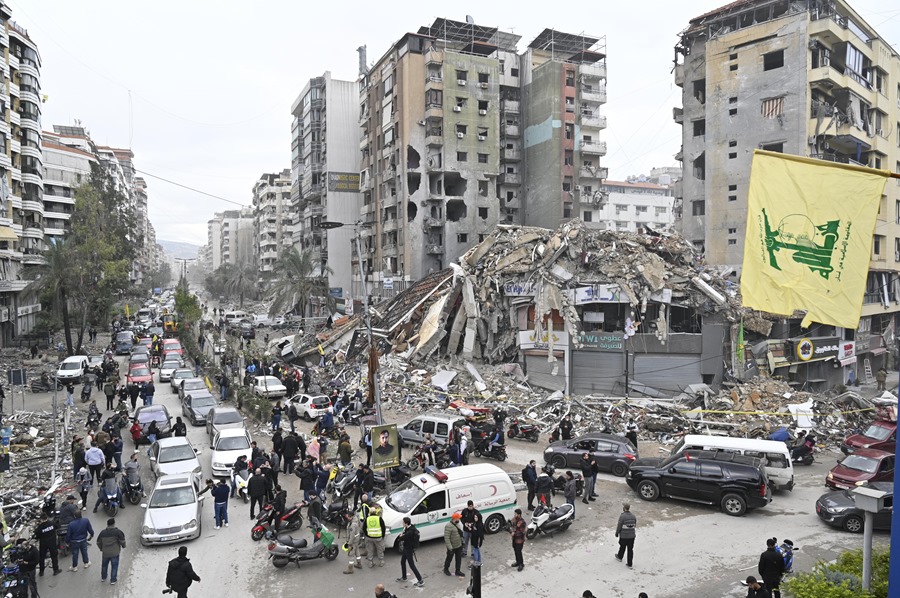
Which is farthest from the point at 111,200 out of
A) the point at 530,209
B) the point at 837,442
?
the point at 837,442

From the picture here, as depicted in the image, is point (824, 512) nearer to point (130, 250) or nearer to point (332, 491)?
point (332, 491)

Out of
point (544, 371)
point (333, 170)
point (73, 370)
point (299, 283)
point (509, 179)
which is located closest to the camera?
point (544, 371)

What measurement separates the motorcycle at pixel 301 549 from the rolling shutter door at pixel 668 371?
19.3 meters

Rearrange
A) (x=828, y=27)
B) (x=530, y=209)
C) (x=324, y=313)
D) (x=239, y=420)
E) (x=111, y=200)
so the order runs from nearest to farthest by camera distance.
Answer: (x=239, y=420), (x=828, y=27), (x=111, y=200), (x=530, y=209), (x=324, y=313)

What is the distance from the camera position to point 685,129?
1876 inches

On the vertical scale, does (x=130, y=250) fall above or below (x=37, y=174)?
below

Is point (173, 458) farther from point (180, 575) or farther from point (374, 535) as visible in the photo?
point (374, 535)

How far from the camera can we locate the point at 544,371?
30.1 meters

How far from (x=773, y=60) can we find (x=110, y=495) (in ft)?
149

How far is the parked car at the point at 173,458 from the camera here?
17.2 meters

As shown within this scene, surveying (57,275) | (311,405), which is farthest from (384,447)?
(57,275)

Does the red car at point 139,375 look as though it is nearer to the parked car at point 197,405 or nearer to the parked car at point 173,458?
the parked car at point 197,405

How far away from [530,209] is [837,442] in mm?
40547

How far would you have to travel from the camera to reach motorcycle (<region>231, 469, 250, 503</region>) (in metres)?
16.9
